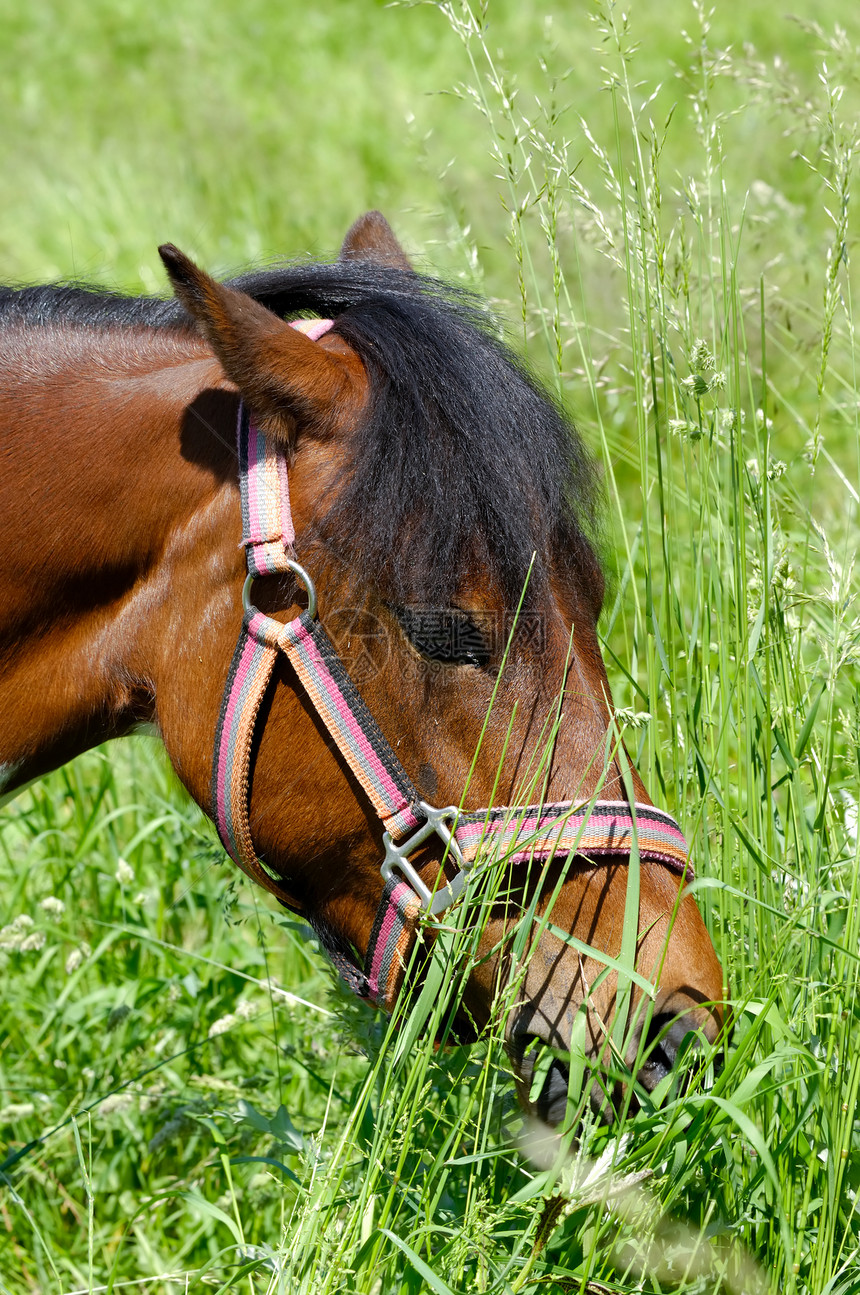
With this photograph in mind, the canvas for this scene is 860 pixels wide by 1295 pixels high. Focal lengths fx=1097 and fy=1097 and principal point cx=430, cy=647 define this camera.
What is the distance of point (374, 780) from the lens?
1841 millimetres

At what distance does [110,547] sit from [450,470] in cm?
65

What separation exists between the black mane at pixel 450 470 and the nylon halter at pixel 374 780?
0.12m

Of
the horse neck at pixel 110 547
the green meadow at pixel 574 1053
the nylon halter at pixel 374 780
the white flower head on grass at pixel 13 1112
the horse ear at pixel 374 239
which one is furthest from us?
the white flower head on grass at pixel 13 1112

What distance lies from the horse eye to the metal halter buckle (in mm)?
247

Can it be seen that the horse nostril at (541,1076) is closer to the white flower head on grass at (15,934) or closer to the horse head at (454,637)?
the horse head at (454,637)

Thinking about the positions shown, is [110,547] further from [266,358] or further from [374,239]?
[374,239]

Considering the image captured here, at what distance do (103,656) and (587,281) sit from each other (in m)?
4.80

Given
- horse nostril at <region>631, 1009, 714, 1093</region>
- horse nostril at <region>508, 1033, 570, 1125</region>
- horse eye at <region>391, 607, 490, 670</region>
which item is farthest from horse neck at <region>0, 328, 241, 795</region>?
horse nostril at <region>631, 1009, 714, 1093</region>

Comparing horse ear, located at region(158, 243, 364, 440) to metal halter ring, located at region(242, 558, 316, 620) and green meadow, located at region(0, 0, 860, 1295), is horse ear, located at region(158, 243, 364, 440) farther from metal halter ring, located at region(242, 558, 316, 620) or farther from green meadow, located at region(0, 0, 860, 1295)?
green meadow, located at region(0, 0, 860, 1295)

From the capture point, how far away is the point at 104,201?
758 cm

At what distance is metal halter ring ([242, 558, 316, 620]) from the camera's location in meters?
1.83

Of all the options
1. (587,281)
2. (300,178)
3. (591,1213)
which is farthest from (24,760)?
(300,178)

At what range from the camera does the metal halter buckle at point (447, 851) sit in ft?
5.90

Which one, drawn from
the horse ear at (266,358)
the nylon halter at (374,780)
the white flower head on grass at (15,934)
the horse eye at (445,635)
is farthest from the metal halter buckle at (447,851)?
the white flower head on grass at (15,934)
